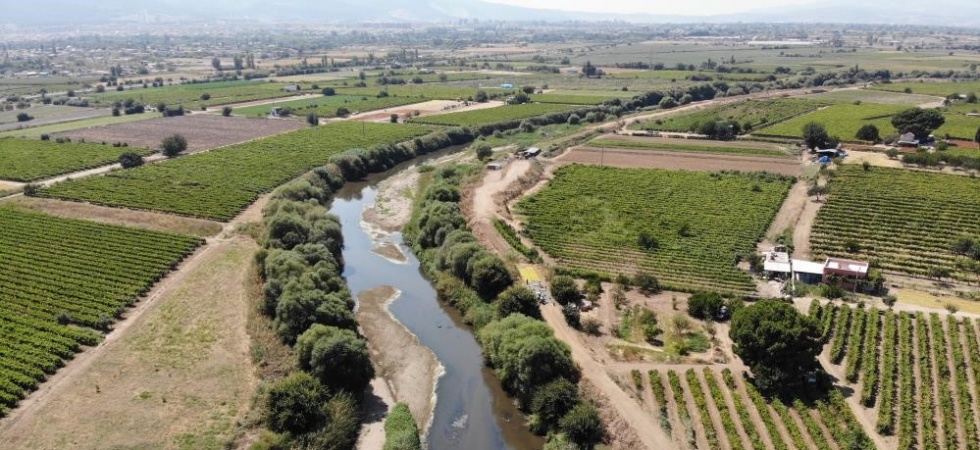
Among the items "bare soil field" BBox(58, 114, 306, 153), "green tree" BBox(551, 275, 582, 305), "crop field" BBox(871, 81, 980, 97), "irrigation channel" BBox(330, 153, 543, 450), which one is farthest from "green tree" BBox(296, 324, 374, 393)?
"crop field" BBox(871, 81, 980, 97)

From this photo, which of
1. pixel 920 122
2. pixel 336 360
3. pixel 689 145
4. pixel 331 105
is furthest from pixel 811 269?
pixel 331 105

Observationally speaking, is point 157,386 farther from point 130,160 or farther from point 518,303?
point 130,160

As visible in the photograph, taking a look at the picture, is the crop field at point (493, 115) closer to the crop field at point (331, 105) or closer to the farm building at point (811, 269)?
the crop field at point (331, 105)

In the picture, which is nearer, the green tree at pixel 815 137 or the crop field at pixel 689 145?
the green tree at pixel 815 137

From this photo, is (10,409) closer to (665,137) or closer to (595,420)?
(595,420)

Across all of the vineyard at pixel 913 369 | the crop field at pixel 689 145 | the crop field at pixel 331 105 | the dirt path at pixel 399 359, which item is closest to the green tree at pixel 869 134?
the crop field at pixel 689 145

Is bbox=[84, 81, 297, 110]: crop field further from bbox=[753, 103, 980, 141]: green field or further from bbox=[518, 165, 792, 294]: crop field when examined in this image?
bbox=[753, 103, 980, 141]: green field
